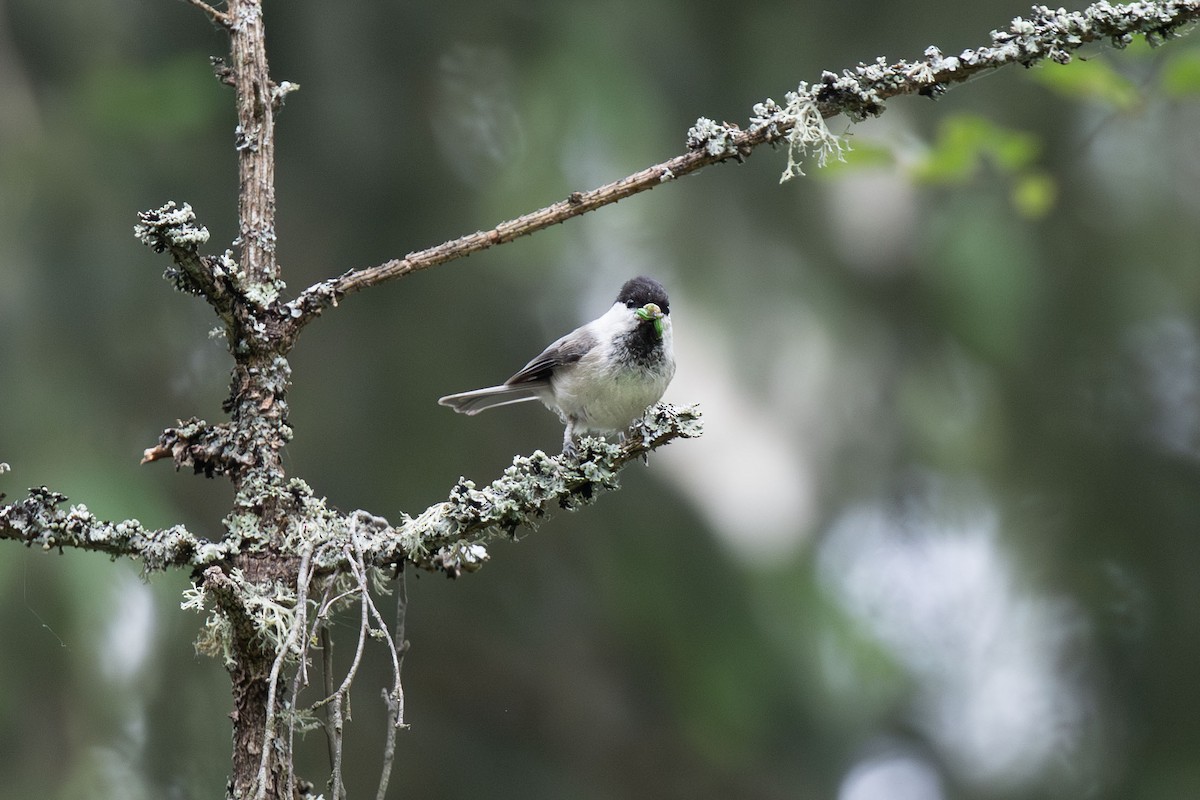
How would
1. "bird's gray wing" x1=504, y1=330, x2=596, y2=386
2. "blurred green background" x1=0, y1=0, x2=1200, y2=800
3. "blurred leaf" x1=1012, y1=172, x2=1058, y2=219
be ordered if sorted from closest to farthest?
"bird's gray wing" x1=504, y1=330, x2=596, y2=386 < "blurred leaf" x1=1012, y1=172, x2=1058, y2=219 < "blurred green background" x1=0, y1=0, x2=1200, y2=800

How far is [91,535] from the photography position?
155 centimetres

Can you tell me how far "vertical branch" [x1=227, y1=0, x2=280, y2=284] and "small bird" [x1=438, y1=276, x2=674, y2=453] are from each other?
4.34 ft

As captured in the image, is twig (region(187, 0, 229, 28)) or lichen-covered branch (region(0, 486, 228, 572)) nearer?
lichen-covered branch (region(0, 486, 228, 572))

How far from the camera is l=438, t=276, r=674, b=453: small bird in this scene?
3.15 meters

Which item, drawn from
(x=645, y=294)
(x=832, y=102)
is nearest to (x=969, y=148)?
(x=645, y=294)

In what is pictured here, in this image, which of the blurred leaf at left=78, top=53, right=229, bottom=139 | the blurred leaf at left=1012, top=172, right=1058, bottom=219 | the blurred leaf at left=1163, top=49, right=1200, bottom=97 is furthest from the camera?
the blurred leaf at left=78, top=53, right=229, bottom=139

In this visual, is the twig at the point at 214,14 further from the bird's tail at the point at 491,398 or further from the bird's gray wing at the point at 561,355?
the bird's gray wing at the point at 561,355

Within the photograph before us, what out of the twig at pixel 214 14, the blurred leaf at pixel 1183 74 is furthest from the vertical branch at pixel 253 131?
the blurred leaf at pixel 1183 74

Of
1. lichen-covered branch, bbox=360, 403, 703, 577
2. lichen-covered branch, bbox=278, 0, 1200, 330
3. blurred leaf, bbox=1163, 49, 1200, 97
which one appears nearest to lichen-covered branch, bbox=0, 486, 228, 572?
lichen-covered branch, bbox=360, 403, 703, 577

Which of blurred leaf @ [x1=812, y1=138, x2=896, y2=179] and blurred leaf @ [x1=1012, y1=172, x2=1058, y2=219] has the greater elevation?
blurred leaf @ [x1=1012, y1=172, x2=1058, y2=219]

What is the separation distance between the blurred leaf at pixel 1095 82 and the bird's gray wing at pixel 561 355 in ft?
4.77

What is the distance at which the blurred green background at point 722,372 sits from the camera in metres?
3.84

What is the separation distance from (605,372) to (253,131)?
1.57 metres

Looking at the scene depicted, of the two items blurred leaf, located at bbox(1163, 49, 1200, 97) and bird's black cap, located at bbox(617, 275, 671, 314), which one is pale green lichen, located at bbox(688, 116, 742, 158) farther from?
blurred leaf, located at bbox(1163, 49, 1200, 97)
